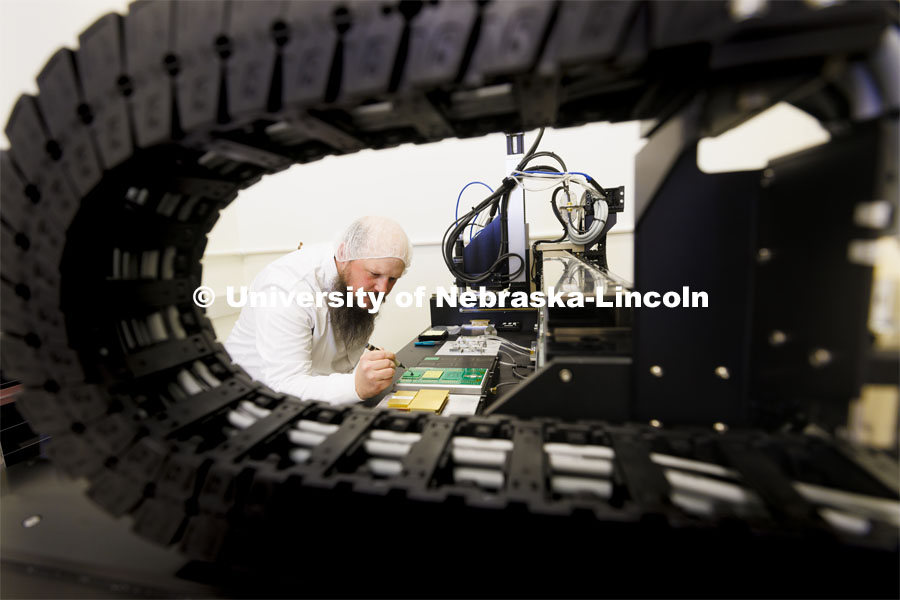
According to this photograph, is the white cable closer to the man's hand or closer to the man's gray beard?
the man's hand

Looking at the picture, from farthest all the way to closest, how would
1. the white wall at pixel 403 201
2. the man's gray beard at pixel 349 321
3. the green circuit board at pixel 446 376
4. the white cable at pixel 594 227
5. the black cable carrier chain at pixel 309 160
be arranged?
the white wall at pixel 403 201
the man's gray beard at pixel 349 321
the white cable at pixel 594 227
the green circuit board at pixel 446 376
the black cable carrier chain at pixel 309 160

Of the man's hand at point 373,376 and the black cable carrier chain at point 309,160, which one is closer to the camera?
the black cable carrier chain at point 309,160

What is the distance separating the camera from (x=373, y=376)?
1122 mm

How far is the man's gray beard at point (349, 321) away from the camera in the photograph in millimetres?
1670

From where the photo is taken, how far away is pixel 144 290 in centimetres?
51

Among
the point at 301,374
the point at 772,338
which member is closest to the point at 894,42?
the point at 772,338

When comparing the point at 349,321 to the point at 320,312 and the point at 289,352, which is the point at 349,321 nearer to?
the point at 320,312

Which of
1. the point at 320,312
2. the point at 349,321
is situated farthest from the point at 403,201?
the point at 320,312

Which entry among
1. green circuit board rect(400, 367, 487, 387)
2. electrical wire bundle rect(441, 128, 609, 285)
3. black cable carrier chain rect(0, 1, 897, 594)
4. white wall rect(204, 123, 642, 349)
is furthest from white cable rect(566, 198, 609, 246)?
white wall rect(204, 123, 642, 349)

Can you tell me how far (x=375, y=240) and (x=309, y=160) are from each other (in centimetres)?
98

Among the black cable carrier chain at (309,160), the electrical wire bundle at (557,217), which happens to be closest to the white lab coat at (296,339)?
the electrical wire bundle at (557,217)

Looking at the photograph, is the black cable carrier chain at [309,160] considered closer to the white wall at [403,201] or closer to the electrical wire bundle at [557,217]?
the electrical wire bundle at [557,217]

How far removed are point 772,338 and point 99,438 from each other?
0.73 metres

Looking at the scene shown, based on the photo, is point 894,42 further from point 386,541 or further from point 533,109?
point 386,541
